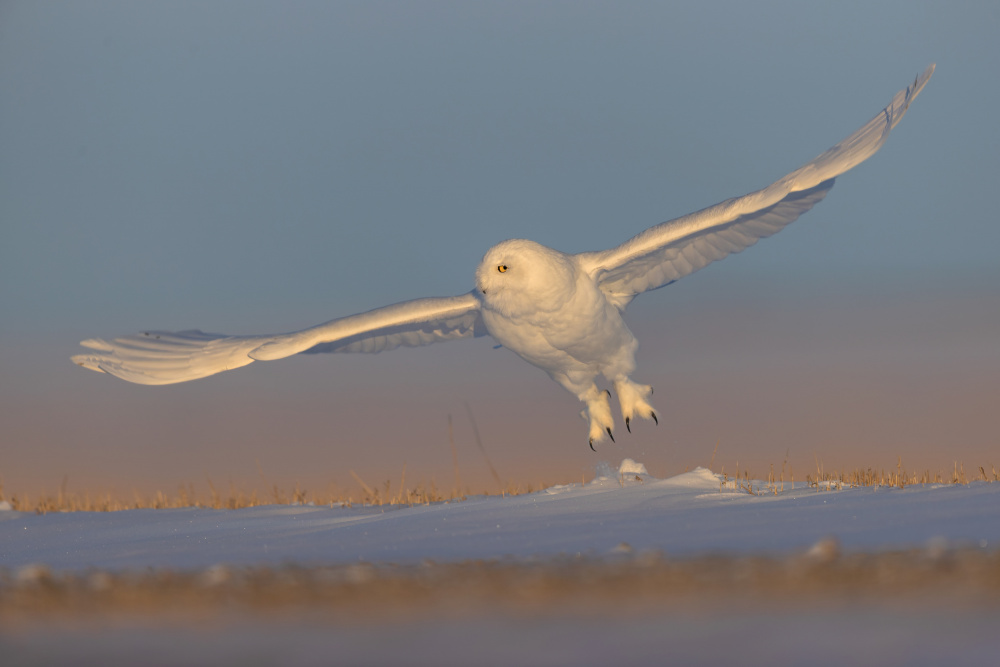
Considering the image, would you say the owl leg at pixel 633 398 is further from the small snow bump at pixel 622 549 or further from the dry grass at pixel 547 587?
the dry grass at pixel 547 587

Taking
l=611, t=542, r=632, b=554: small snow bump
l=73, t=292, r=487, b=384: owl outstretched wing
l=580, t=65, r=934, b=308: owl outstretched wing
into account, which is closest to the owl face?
l=580, t=65, r=934, b=308: owl outstretched wing

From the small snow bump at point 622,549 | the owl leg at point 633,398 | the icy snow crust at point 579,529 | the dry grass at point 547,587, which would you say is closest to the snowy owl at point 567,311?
the owl leg at point 633,398

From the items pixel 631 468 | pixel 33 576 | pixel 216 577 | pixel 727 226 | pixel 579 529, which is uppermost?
pixel 727 226

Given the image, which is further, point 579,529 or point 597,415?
point 597,415

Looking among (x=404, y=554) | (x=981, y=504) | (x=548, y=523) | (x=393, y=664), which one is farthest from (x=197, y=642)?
(x=981, y=504)

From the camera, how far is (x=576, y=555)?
573 cm

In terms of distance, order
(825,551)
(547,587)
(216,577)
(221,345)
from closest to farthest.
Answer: (547,587) < (825,551) < (216,577) < (221,345)

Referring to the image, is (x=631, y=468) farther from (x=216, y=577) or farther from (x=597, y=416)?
(x=216, y=577)

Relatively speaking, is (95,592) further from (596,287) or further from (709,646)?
(596,287)

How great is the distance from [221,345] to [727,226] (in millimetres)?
6265

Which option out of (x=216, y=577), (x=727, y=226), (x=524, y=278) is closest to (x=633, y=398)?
(x=727, y=226)

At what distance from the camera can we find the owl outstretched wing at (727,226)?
10.1 m

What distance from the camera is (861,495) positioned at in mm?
8125

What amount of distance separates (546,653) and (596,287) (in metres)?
7.63
